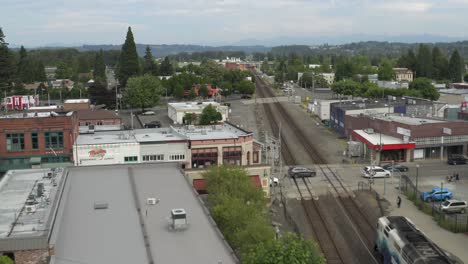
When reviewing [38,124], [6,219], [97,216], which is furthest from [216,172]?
[38,124]

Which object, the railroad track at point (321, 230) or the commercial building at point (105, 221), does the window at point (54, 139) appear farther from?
the railroad track at point (321, 230)

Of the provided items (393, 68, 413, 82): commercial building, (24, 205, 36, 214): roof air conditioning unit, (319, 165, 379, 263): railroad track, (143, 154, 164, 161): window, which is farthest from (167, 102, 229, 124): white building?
(393, 68, 413, 82): commercial building

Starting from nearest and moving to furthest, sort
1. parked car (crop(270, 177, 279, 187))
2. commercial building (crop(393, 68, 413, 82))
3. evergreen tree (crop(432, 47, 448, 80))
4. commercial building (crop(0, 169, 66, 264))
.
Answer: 1. commercial building (crop(0, 169, 66, 264))
2. parked car (crop(270, 177, 279, 187))
3. commercial building (crop(393, 68, 413, 82))
4. evergreen tree (crop(432, 47, 448, 80))

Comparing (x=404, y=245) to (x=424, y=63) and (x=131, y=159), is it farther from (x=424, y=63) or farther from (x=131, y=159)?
(x=424, y=63)

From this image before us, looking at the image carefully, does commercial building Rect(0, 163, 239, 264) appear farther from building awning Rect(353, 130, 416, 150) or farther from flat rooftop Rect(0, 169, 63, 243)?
building awning Rect(353, 130, 416, 150)

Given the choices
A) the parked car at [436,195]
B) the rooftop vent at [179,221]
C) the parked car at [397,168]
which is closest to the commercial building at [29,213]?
the rooftop vent at [179,221]

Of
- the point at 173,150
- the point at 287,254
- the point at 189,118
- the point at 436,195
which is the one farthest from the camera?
the point at 189,118

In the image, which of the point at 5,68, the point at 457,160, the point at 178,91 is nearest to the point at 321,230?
the point at 457,160

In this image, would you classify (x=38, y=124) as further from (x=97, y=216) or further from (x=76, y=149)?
(x=97, y=216)
